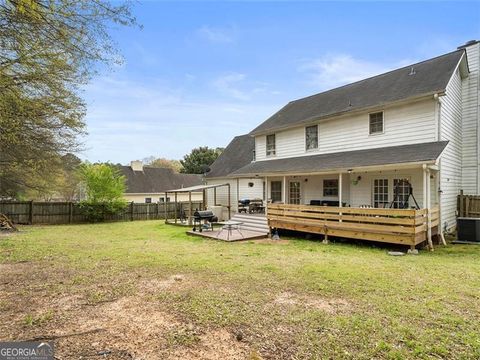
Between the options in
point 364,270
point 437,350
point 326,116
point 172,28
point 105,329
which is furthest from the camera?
point 326,116

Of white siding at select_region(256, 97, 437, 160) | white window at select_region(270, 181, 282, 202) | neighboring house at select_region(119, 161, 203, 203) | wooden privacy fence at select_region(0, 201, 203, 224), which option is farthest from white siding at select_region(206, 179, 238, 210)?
neighboring house at select_region(119, 161, 203, 203)

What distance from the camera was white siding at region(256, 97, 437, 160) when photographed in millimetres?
11219

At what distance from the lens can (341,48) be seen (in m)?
16.1

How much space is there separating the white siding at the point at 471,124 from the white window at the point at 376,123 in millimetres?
4439

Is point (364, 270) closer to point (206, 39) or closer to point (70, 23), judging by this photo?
point (70, 23)

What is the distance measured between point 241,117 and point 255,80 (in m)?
11.1

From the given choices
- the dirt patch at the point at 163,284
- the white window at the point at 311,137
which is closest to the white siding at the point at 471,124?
the white window at the point at 311,137

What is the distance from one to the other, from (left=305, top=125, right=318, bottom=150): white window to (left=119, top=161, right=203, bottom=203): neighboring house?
873 inches

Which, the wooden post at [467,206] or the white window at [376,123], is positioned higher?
the white window at [376,123]

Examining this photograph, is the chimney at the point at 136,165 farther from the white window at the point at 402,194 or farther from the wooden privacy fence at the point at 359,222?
the white window at the point at 402,194

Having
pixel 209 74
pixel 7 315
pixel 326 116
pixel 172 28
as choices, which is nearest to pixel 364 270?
pixel 7 315

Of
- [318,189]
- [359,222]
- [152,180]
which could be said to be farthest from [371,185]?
[152,180]

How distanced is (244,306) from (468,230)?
34.0 feet

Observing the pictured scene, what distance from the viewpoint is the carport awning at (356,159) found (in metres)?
9.90
